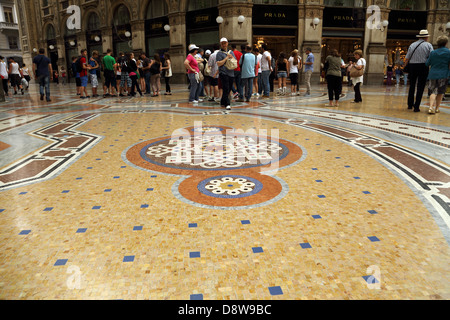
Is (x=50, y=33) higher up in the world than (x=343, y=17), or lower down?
higher up

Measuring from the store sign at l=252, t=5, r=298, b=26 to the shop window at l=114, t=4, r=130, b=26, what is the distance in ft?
29.7

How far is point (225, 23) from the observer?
598 inches

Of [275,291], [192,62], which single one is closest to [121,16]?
[192,62]

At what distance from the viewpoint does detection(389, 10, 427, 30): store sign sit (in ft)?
54.5

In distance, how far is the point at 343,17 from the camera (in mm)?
16031

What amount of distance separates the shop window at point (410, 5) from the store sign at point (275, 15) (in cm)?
562

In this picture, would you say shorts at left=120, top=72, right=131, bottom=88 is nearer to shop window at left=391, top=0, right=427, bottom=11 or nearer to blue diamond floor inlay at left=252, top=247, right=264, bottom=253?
blue diamond floor inlay at left=252, top=247, right=264, bottom=253

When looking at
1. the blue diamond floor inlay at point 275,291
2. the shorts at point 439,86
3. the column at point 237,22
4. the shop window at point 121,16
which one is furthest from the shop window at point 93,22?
the blue diamond floor inlay at point 275,291

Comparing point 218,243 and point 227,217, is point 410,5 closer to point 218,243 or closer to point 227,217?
point 227,217

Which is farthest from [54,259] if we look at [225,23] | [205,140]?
[225,23]

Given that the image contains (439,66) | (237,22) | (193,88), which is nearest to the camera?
(439,66)

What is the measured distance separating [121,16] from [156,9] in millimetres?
3207

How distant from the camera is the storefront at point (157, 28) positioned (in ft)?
59.3

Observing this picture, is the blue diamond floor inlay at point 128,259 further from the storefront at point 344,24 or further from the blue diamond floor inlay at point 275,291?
the storefront at point 344,24
